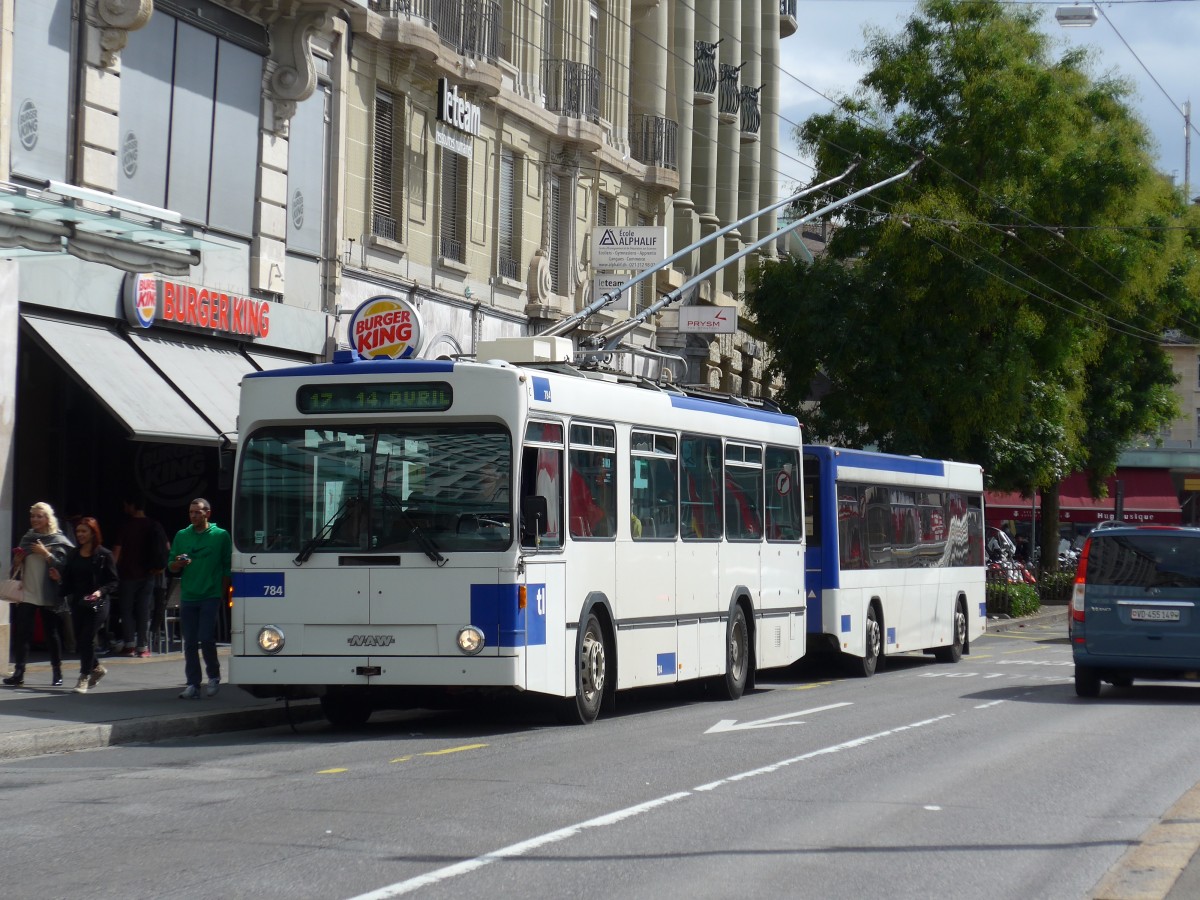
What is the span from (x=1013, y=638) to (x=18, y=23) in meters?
24.1

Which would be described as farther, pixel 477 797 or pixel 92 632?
pixel 92 632

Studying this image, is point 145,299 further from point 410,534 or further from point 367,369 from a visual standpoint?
point 410,534

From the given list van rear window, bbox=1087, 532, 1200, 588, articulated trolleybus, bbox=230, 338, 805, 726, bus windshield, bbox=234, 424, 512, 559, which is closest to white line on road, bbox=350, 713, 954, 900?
articulated trolleybus, bbox=230, 338, 805, 726

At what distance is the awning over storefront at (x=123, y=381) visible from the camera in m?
19.8

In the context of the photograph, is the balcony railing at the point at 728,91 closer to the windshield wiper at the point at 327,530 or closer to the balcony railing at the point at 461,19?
the balcony railing at the point at 461,19

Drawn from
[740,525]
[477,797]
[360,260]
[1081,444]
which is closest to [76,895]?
[477,797]

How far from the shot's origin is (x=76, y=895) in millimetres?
7633

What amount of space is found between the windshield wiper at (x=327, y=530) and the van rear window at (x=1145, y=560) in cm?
896

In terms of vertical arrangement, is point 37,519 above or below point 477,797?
above

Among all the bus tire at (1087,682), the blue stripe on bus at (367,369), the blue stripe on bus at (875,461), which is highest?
the blue stripe on bus at (875,461)

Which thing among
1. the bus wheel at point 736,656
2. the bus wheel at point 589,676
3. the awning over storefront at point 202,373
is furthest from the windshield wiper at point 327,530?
the awning over storefront at point 202,373

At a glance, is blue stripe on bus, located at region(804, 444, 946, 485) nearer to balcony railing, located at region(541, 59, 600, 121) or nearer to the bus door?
the bus door

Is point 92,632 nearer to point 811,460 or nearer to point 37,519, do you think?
point 37,519

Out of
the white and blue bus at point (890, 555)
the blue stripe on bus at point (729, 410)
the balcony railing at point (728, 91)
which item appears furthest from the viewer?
the balcony railing at point (728, 91)
